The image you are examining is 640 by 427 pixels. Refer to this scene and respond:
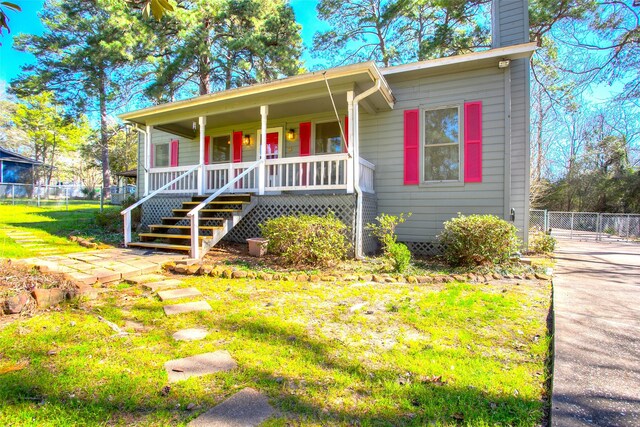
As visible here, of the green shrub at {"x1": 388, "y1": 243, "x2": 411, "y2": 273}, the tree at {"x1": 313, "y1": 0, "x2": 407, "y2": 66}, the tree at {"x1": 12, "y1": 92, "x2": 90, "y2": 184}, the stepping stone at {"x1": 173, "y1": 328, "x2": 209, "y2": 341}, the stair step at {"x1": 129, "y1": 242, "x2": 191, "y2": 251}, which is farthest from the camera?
the tree at {"x1": 12, "y1": 92, "x2": 90, "y2": 184}

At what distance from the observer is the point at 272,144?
953 cm

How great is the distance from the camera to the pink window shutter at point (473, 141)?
22.2 ft

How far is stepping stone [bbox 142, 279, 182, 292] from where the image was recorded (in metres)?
3.96

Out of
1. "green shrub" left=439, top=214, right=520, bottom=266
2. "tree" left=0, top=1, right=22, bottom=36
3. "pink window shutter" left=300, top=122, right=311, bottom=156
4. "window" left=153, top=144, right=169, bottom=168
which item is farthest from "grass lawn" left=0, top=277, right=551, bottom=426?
"window" left=153, top=144, right=169, bottom=168

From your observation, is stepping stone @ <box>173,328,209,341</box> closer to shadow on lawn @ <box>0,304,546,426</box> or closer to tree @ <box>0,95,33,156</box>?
shadow on lawn @ <box>0,304,546,426</box>

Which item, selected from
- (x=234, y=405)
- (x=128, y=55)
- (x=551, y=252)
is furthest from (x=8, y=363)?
(x=128, y=55)

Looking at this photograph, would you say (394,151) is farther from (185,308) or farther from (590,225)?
(590,225)

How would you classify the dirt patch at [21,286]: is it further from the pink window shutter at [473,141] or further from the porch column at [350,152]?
the pink window shutter at [473,141]

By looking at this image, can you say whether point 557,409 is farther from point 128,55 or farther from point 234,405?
point 128,55

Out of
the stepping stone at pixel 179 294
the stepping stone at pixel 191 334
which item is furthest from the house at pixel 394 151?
the stepping stone at pixel 191 334

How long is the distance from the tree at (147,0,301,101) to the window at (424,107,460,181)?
10.0 m

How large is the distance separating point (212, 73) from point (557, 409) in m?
17.5

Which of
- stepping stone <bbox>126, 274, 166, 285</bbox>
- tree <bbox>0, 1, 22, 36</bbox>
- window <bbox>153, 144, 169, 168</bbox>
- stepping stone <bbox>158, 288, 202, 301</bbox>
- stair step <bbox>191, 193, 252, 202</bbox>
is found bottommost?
stepping stone <bbox>158, 288, 202, 301</bbox>

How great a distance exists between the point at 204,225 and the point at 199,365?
5.44m
